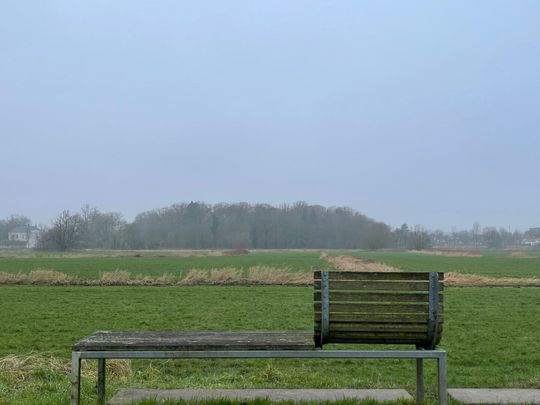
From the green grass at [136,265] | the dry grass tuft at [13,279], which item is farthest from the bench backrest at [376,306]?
the green grass at [136,265]

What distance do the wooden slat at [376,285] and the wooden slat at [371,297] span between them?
4 cm

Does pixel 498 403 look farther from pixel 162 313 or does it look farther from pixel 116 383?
pixel 162 313

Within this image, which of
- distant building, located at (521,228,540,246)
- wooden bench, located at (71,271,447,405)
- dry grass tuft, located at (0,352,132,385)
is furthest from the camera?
distant building, located at (521,228,540,246)

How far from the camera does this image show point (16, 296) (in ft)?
78.8

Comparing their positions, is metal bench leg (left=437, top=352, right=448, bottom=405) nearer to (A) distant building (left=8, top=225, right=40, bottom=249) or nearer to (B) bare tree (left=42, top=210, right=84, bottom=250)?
(B) bare tree (left=42, top=210, right=84, bottom=250)

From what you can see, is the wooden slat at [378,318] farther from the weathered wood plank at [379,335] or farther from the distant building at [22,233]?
the distant building at [22,233]

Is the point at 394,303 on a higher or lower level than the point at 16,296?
higher

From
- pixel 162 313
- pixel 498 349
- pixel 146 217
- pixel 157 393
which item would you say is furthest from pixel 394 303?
pixel 146 217

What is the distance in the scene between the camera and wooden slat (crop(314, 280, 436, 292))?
4484 millimetres

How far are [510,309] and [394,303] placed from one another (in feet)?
52.4

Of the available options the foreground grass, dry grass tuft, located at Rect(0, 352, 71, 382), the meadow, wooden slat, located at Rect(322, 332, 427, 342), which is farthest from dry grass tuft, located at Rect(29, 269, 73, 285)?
wooden slat, located at Rect(322, 332, 427, 342)

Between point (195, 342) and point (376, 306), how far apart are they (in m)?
1.47

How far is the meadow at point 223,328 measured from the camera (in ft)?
21.9

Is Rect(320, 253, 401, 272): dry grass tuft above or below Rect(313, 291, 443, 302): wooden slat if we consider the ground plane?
below
